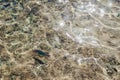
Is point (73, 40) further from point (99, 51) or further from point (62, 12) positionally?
point (62, 12)

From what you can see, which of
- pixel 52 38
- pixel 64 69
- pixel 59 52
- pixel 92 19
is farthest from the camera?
pixel 92 19

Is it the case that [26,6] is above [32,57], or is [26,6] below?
above

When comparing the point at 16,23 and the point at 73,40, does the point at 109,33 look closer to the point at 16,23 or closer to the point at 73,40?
the point at 73,40

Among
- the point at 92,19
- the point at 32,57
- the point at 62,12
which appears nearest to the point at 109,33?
the point at 92,19

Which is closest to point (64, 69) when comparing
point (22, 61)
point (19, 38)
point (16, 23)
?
point (22, 61)

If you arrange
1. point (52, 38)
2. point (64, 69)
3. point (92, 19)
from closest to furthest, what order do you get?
point (64, 69) < point (52, 38) < point (92, 19)

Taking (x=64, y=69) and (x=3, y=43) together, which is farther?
(x=3, y=43)
